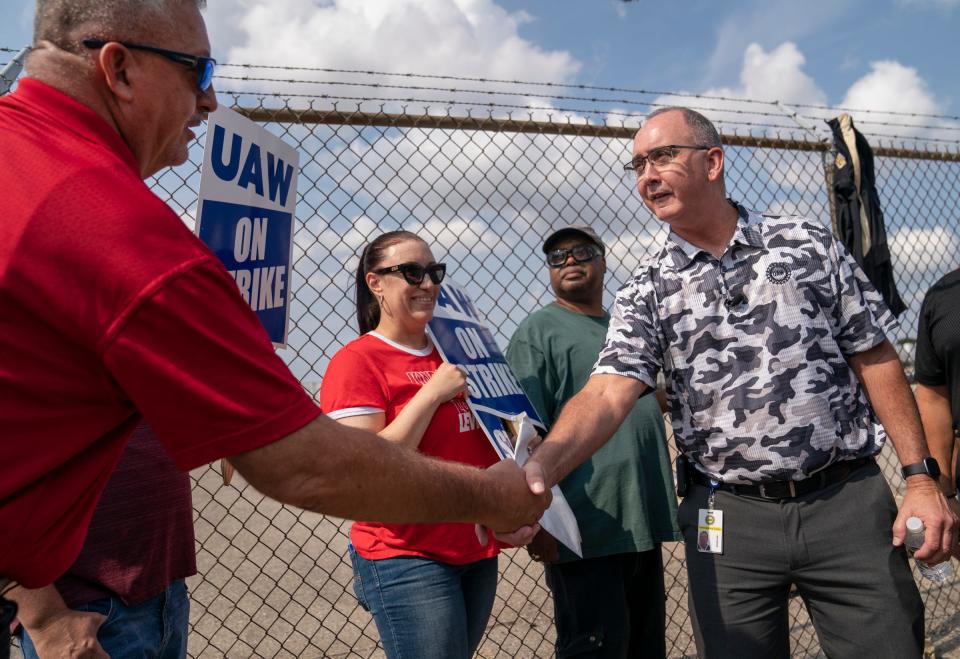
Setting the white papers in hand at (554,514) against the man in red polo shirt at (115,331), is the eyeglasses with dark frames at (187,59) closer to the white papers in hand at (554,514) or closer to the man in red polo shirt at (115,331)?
the man in red polo shirt at (115,331)

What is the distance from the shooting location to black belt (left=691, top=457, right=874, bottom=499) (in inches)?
99.3

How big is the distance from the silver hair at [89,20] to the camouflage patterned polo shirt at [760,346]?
182 cm

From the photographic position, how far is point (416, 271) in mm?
2955

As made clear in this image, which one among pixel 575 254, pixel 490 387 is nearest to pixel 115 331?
pixel 490 387

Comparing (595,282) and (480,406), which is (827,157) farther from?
(480,406)

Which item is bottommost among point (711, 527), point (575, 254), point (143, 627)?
point (143, 627)

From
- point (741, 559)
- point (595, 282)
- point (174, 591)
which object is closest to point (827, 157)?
point (595, 282)

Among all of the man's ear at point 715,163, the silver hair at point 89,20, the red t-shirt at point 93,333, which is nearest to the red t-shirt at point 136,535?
the red t-shirt at point 93,333

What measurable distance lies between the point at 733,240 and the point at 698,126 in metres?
0.48

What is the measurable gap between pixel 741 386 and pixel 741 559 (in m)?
0.58

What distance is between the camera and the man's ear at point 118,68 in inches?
53.2

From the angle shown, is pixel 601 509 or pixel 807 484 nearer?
pixel 807 484

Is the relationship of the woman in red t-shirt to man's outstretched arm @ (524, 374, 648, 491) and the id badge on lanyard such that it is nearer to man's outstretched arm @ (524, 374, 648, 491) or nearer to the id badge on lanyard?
man's outstretched arm @ (524, 374, 648, 491)

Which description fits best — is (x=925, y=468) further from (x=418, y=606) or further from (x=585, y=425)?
(x=418, y=606)
